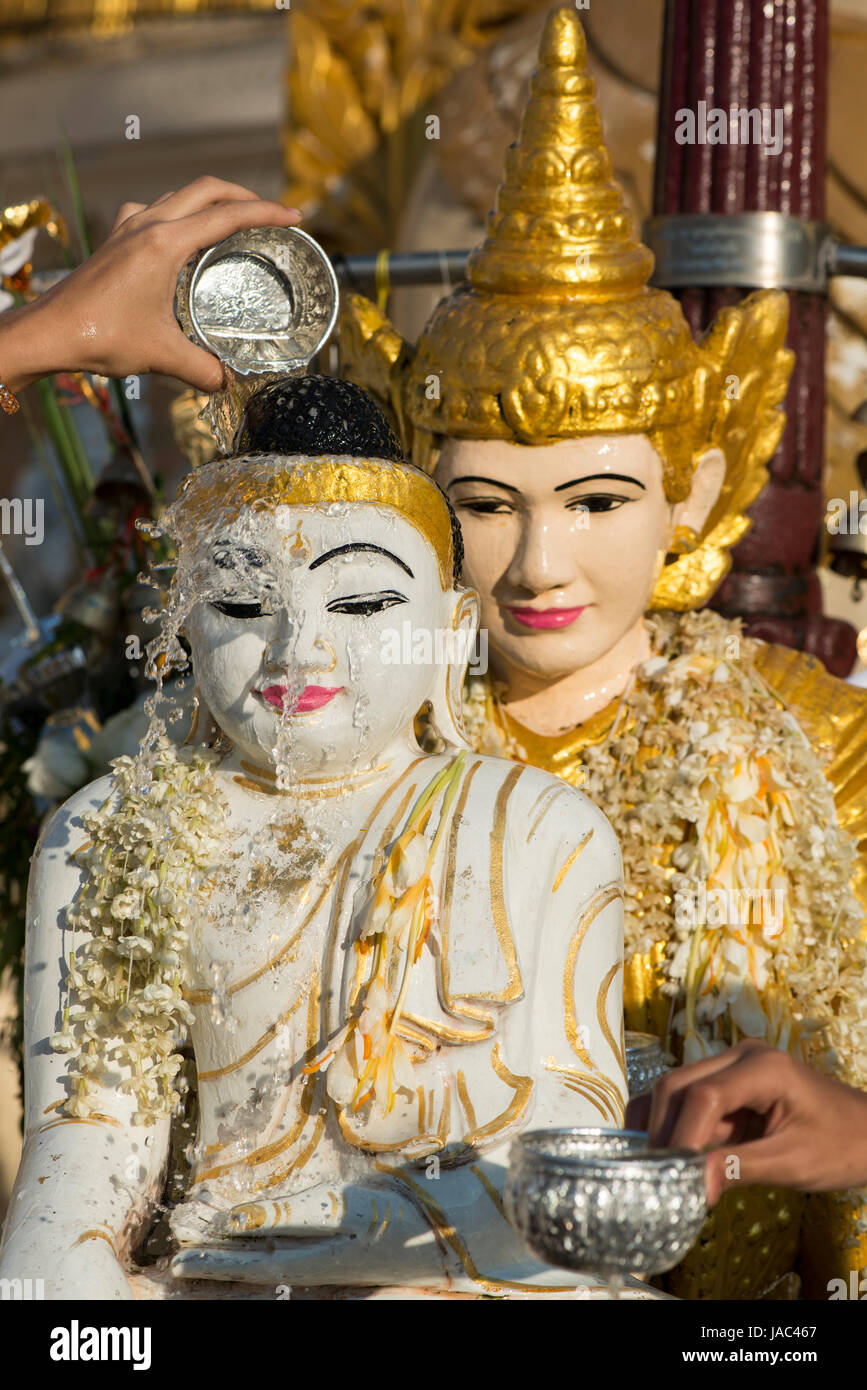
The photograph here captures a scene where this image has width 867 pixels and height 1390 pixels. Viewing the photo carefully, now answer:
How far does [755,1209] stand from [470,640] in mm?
1049

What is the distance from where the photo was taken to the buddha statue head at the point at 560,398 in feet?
11.1

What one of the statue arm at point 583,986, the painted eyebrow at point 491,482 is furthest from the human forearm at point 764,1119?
the painted eyebrow at point 491,482

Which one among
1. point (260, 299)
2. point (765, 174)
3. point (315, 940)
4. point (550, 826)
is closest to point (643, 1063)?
point (550, 826)

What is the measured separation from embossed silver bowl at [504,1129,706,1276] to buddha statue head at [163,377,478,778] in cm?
81

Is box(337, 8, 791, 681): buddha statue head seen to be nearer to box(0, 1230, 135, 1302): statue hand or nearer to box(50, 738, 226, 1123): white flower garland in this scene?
box(50, 738, 226, 1123): white flower garland

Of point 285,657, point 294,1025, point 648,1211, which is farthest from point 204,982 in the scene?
point 648,1211

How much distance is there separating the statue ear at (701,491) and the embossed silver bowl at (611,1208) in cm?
165

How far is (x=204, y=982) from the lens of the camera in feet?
9.40

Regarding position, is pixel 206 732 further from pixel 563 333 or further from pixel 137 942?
pixel 563 333

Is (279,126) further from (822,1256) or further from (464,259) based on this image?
(822,1256)

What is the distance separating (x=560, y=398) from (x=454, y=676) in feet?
1.80

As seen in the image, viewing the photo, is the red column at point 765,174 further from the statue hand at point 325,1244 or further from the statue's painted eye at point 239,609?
the statue hand at point 325,1244

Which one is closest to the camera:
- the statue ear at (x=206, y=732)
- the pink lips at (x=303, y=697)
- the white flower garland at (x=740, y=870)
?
the pink lips at (x=303, y=697)

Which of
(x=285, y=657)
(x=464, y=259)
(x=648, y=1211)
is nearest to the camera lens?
(x=648, y=1211)
